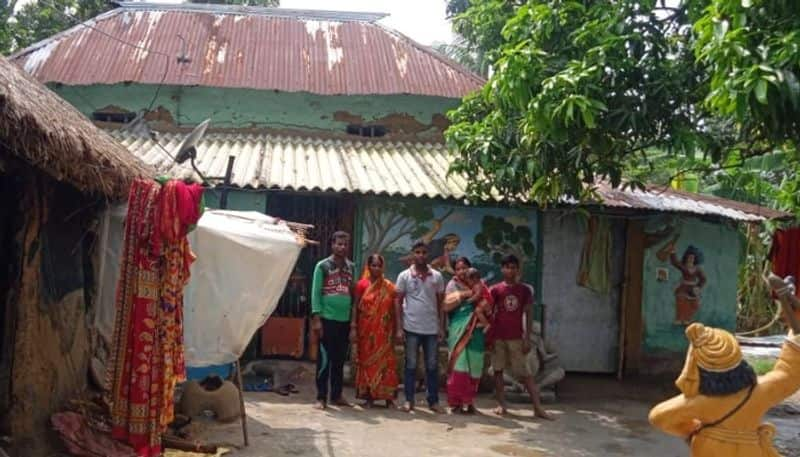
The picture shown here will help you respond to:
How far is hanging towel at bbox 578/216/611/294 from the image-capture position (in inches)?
397

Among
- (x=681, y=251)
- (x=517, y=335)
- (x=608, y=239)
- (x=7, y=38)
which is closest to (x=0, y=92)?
(x=517, y=335)

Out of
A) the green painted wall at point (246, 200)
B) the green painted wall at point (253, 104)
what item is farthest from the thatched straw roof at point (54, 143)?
the green painted wall at point (253, 104)

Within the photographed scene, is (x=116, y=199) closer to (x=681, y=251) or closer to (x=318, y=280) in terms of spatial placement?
(x=318, y=280)

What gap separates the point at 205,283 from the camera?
19.5ft

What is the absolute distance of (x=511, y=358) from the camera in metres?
7.77

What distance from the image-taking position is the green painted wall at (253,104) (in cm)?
1116

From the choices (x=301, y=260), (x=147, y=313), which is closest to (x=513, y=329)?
(x=301, y=260)

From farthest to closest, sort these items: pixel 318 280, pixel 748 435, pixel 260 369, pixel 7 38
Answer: pixel 7 38 < pixel 260 369 < pixel 318 280 < pixel 748 435

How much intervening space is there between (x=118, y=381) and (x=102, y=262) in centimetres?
143

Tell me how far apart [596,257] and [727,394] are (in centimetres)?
719

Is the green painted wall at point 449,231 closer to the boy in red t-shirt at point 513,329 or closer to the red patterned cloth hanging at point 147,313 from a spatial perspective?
the boy in red t-shirt at point 513,329

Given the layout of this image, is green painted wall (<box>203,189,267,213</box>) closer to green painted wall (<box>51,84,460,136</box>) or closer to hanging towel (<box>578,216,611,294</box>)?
green painted wall (<box>51,84,460,136</box>)

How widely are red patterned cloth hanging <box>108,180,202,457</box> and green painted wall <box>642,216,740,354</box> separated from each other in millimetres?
6977

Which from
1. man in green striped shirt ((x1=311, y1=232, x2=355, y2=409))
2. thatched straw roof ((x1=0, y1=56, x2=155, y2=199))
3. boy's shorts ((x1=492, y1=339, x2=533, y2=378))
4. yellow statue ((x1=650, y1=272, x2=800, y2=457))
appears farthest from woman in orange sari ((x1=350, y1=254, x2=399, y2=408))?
yellow statue ((x1=650, y1=272, x2=800, y2=457))
